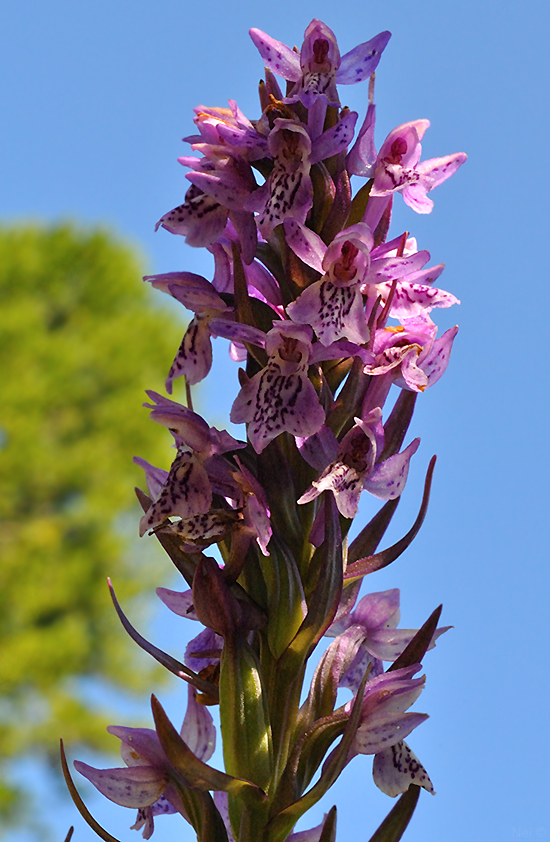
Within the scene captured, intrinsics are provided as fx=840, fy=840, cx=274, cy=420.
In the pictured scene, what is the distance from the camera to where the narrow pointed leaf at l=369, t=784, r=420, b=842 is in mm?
1480

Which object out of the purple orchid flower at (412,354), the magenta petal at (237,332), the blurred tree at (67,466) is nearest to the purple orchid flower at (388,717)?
the purple orchid flower at (412,354)

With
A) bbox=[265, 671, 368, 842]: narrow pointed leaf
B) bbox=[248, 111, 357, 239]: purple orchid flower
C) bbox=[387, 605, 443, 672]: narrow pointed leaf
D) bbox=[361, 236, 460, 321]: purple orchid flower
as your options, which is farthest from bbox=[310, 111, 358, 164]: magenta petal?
bbox=[265, 671, 368, 842]: narrow pointed leaf

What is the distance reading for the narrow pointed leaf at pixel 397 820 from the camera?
148 centimetres

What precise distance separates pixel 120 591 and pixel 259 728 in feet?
35.6

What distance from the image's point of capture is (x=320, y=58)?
74.7 inches

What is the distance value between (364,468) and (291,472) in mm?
146

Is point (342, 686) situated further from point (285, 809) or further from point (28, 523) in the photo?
point (28, 523)

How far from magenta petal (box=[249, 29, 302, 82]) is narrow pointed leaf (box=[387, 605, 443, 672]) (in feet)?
4.02

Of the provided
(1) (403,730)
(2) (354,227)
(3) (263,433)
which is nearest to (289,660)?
(1) (403,730)

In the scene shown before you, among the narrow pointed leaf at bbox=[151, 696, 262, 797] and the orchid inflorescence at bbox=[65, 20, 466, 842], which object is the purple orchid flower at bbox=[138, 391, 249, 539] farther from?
the narrow pointed leaf at bbox=[151, 696, 262, 797]

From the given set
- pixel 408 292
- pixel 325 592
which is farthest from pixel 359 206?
pixel 325 592

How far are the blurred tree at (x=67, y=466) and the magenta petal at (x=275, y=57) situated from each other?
10360 millimetres

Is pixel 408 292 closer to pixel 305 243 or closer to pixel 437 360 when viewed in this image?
pixel 437 360

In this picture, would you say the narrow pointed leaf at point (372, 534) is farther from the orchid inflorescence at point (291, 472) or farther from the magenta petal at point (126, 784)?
the magenta petal at point (126, 784)
